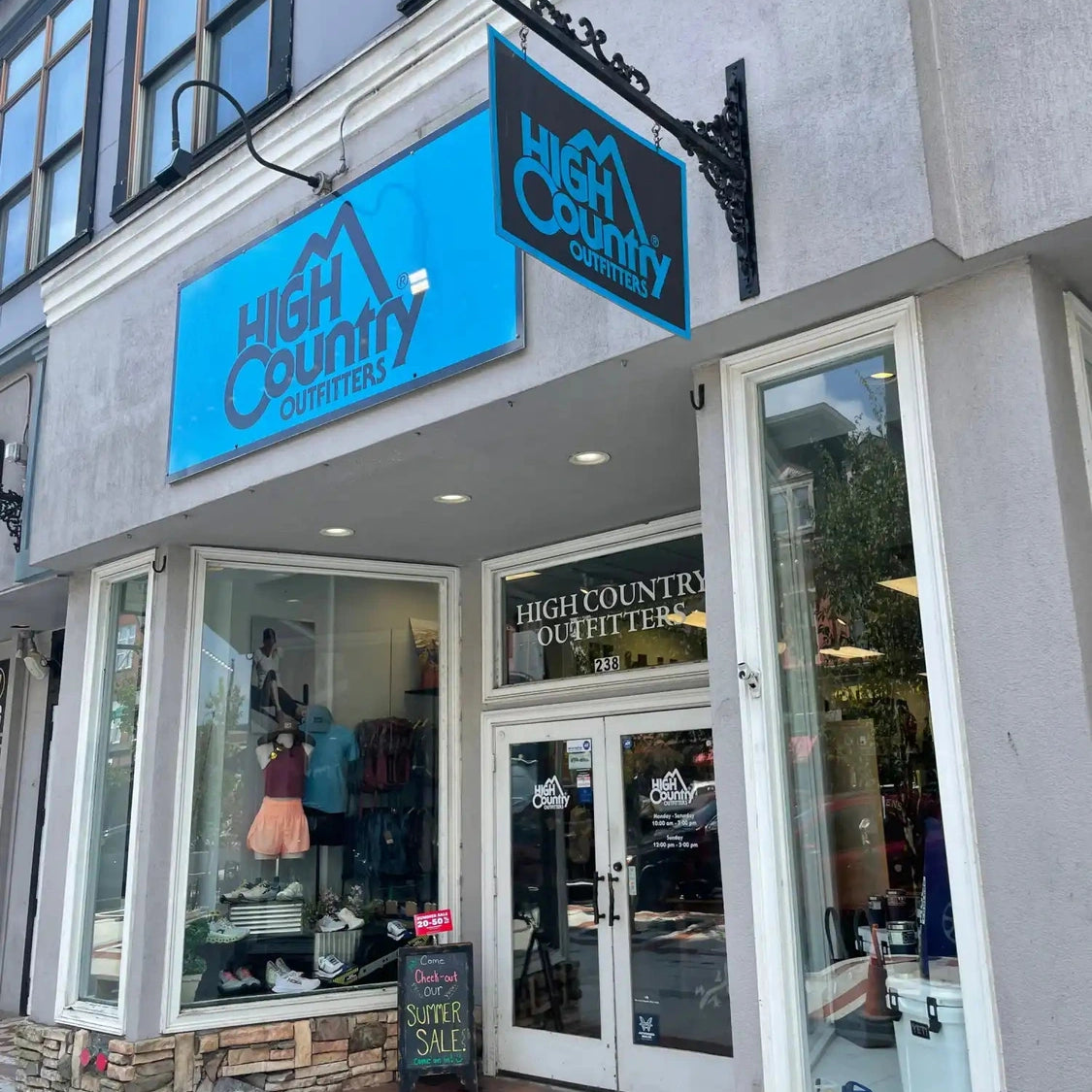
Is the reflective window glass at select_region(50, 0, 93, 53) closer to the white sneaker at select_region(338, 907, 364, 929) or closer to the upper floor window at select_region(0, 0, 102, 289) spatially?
the upper floor window at select_region(0, 0, 102, 289)

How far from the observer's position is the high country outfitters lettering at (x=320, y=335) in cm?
525

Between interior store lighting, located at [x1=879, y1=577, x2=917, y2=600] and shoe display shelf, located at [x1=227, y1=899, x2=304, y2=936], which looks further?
shoe display shelf, located at [x1=227, y1=899, x2=304, y2=936]

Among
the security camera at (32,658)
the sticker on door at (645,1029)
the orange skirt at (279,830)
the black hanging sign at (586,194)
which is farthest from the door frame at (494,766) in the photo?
the security camera at (32,658)

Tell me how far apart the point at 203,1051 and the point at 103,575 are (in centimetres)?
309

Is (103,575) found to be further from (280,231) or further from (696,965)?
(696,965)

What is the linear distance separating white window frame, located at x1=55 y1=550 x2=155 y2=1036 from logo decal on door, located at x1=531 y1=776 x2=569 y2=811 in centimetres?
240

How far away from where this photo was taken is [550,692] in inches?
273

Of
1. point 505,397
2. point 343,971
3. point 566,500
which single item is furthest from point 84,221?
point 343,971

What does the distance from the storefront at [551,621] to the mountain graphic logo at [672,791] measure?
0.02 metres

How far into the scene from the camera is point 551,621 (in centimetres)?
708

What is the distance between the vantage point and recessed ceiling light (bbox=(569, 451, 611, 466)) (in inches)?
213

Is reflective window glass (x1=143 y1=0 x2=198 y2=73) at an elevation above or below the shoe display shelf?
above

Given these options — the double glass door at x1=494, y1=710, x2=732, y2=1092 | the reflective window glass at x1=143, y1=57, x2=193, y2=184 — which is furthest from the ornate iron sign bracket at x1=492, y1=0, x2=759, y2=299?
the reflective window glass at x1=143, y1=57, x2=193, y2=184

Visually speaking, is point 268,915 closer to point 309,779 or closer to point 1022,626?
point 309,779
